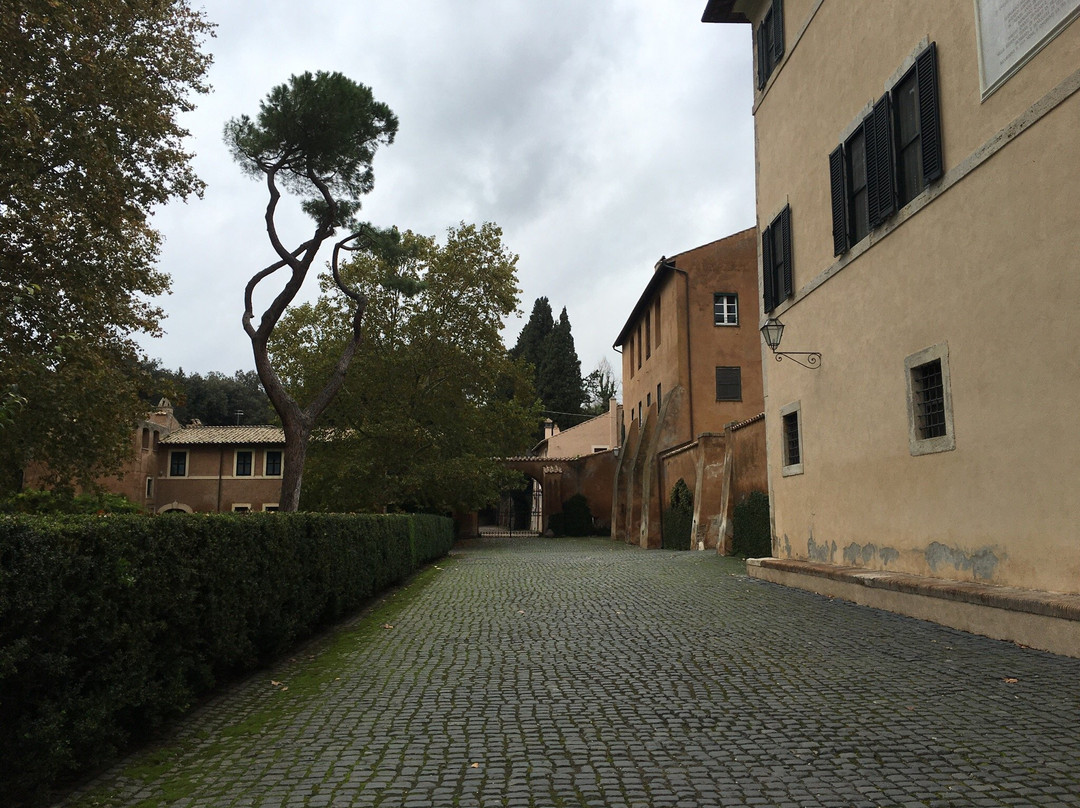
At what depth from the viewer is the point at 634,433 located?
35.0 metres

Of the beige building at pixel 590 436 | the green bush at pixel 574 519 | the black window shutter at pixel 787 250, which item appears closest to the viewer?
the black window shutter at pixel 787 250

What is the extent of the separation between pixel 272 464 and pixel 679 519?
80.2 feet

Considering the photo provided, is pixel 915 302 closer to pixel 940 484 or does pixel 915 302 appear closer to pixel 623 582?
pixel 940 484

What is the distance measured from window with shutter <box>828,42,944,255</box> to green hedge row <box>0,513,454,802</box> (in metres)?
7.98

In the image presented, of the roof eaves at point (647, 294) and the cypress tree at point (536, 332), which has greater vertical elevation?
the cypress tree at point (536, 332)

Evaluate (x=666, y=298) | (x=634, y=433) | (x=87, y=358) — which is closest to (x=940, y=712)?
(x=87, y=358)

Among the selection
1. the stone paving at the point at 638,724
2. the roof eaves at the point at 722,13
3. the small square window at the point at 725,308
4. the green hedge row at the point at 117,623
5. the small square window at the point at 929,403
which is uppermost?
the roof eaves at the point at 722,13

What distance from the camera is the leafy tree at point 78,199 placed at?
1216 centimetres

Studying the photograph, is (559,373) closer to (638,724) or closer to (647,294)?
(647,294)

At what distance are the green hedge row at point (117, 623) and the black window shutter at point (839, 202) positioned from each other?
841 cm

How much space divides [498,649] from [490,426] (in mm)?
24313

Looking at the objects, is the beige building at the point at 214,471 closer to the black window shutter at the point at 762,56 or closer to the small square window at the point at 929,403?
the black window shutter at the point at 762,56

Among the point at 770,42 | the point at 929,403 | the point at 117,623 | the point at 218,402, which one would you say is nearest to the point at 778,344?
the point at 929,403

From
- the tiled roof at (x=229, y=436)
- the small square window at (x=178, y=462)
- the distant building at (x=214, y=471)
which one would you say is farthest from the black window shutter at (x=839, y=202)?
the small square window at (x=178, y=462)
